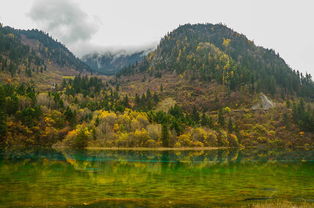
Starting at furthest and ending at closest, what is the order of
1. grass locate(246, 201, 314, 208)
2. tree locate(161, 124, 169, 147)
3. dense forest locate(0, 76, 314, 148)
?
tree locate(161, 124, 169, 147) < dense forest locate(0, 76, 314, 148) < grass locate(246, 201, 314, 208)

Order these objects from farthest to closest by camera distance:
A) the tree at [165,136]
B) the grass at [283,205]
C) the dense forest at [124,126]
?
1. the tree at [165,136]
2. the dense forest at [124,126]
3. the grass at [283,205]

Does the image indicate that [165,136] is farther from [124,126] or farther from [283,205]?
[283,205]

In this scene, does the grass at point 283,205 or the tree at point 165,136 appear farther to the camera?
the tree at point 165,136

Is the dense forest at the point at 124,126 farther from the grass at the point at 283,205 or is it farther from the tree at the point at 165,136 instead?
the grass at the point at 283,205

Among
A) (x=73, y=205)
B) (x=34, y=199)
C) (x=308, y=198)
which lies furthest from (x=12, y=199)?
(x=308, y=198)

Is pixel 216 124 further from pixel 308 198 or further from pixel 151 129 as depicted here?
pixel 308 198

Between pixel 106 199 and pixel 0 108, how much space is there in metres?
112

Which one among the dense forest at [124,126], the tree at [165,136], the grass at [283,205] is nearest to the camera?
the grass at [283,205]

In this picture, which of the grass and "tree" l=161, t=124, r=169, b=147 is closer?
the grass

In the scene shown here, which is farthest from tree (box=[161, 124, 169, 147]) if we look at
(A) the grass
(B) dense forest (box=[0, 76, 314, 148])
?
(A) the grass

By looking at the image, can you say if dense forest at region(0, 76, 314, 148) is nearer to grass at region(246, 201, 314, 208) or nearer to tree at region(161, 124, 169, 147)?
tree at region(161, 124, 169, 147)

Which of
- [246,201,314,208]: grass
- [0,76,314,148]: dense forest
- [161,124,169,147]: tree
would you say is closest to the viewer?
[246,201,314,208]: grass

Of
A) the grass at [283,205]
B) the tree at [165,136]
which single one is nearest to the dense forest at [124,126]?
the tree at [165,136]

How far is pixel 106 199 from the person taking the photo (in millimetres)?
26578
